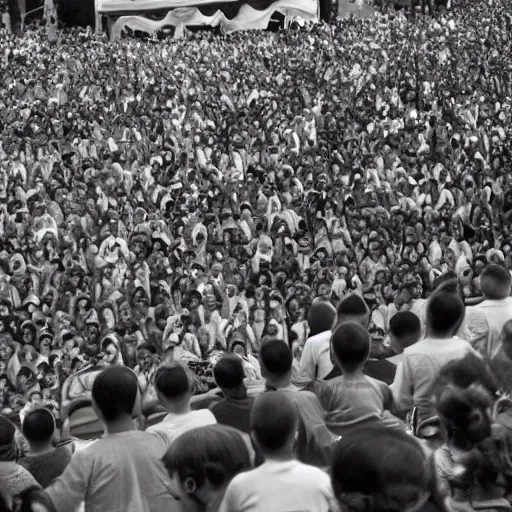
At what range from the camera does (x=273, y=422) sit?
4523 millimetres

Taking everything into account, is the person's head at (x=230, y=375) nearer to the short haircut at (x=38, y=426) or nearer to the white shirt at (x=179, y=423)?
the white shirt at (x=179, y=423)

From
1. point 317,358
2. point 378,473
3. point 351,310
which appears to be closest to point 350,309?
point 351,310

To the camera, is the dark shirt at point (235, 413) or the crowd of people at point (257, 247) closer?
the crowd of people at point (257, 247)

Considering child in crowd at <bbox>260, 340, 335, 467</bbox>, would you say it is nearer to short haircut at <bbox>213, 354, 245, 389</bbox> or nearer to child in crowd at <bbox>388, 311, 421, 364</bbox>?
short haircut at <bbox>213, 354, 245, 389</bbox>

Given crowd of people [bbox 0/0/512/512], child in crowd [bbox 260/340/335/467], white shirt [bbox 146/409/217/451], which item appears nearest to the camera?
crowd of people [bbox 0/0/512/512]

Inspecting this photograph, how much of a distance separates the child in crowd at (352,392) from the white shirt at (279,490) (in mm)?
1310

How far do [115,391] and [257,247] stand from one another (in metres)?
13.2

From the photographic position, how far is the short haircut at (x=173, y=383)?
18.3ft

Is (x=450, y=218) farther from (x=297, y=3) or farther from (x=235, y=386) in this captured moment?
(x=297, y=3)

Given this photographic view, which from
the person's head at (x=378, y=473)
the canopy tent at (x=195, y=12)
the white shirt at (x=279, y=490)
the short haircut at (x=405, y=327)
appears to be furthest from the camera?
the canopy tent at (x=195, y=12)

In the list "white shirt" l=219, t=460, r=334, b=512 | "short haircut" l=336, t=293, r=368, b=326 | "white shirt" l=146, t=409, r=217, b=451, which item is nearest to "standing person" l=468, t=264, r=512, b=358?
"short haircut" l=336, t=293, r=368, b=326

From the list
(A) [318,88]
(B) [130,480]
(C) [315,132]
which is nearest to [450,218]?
(C) [315,132]

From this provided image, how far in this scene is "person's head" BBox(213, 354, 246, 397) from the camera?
235 inches

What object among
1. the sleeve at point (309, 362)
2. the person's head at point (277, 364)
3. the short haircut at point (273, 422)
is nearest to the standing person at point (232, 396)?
the person's head at point (277, 364)
